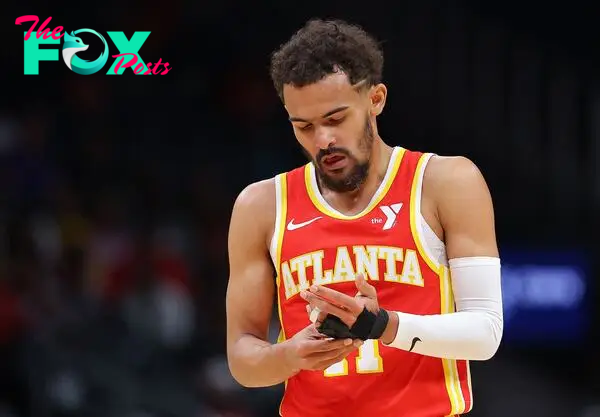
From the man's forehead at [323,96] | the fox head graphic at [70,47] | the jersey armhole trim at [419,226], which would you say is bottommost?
the jersey armhole trim at [419,226]

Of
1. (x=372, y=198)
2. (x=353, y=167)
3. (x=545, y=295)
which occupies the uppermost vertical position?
(x=353, y=167)

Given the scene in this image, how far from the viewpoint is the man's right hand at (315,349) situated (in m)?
3.51

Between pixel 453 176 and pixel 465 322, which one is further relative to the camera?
pixel 453 176

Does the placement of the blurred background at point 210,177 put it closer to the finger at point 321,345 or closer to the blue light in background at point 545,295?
the blue light in background at point 545,295

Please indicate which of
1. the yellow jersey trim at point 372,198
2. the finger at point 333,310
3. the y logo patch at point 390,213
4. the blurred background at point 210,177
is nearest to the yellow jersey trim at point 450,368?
the y logo patch at point 390,213

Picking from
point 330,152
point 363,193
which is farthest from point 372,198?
point 330,152

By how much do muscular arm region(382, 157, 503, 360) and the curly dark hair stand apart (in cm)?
44

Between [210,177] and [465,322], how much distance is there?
20.6 ft

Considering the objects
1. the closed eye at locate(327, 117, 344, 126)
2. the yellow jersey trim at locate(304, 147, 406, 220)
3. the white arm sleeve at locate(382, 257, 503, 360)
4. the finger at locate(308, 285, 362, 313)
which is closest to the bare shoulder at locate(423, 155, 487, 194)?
the yellow jersey trim at locate(304, 147, 406, 220)

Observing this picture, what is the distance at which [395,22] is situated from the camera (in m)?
9.96

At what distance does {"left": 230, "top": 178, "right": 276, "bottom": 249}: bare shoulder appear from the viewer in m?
4.11

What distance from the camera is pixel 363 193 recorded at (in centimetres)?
403

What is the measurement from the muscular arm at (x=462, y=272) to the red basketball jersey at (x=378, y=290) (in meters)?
0.07

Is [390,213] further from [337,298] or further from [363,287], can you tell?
[337,298]
